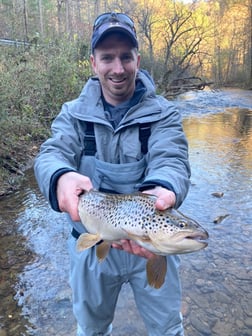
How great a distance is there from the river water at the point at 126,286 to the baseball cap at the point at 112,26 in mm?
2568

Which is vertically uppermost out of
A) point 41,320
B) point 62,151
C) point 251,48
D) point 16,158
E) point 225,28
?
point 225,28

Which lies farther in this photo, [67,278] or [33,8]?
[33,8]

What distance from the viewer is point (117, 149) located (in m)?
2.12

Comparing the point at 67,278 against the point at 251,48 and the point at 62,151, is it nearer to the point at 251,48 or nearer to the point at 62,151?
the point at 62,151

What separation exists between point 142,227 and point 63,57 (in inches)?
384

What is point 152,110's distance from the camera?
2078 mm

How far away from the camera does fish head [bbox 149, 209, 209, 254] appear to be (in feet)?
5.01

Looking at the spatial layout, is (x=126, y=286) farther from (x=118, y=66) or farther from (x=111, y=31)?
(x=111, y=31)

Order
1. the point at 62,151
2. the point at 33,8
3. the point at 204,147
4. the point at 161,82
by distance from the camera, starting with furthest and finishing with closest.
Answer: the point at 33,8
the point at 161,82
the point at 204,147
the point at 62,151

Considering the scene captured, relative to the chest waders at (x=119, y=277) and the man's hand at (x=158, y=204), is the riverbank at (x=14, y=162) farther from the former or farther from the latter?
the man's hand at (x=158, y=204)

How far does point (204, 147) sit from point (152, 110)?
848cm

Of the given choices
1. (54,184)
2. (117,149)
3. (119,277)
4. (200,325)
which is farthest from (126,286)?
(54,184)

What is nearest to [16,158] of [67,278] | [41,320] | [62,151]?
[67,278]

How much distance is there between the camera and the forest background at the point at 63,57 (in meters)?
7.84
